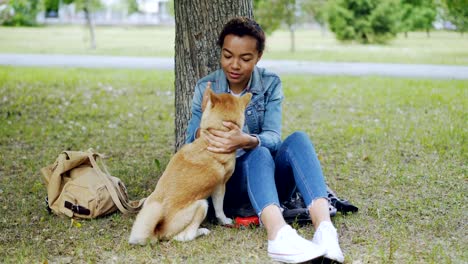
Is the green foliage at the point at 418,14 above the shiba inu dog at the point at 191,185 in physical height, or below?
above

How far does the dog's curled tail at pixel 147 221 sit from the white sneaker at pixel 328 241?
1.02 metres

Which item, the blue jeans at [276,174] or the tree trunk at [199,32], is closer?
the blue jeans at [276,174]

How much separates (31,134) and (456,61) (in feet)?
45.6

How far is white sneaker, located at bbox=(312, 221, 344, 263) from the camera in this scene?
364 cm

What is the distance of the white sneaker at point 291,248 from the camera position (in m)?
3.62

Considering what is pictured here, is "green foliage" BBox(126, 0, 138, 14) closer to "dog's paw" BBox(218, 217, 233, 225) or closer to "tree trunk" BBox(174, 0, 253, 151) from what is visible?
"tree trunk" BBox(174, 0, 253, 151)

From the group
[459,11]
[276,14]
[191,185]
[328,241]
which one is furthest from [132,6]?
[328,241]

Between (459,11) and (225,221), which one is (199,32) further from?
(459,11)

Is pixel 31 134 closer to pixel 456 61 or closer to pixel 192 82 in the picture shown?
pixel 192 82

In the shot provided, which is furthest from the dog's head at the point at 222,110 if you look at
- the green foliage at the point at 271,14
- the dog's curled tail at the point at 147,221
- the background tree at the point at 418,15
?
the background tree at the point at 418,15

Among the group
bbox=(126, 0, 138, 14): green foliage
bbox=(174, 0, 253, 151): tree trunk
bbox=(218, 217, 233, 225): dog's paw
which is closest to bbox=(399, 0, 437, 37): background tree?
bbox=(126, 0, 138, 14): green foliage

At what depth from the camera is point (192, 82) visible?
18.1 feet

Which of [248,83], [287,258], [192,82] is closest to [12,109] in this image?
[192,82]

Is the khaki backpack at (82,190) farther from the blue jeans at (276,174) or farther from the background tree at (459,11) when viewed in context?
the background tree at (459,11)
